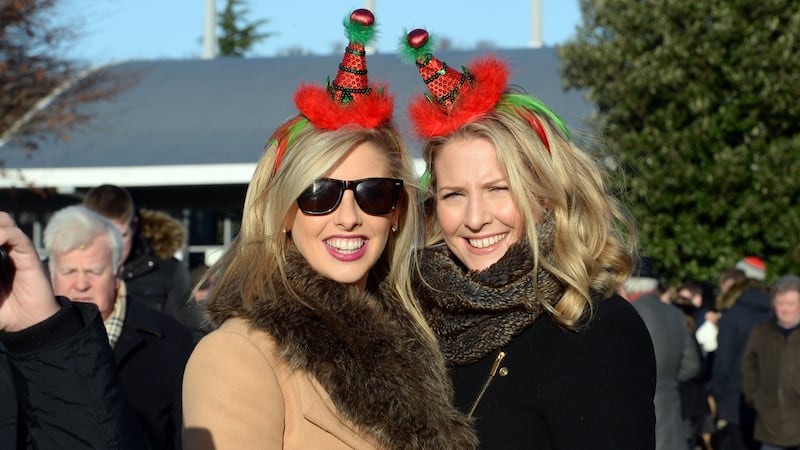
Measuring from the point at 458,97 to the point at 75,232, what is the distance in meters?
2.04

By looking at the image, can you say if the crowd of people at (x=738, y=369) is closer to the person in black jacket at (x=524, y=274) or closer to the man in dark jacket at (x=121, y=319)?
the man in dark jacket at (x=121, y=319)

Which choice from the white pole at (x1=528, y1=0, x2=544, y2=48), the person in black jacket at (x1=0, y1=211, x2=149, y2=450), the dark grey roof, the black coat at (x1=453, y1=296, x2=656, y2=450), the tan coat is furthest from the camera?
the white pole at (x1=528, y1=0, x2=544, y2=48)

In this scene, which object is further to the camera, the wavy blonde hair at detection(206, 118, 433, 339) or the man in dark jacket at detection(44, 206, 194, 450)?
the man in dark jacket at detection(44, 206, 194, 450)

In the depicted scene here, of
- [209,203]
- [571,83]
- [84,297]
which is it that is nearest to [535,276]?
[84,297]

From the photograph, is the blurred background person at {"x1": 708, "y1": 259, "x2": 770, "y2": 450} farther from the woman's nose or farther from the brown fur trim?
the woman's nose

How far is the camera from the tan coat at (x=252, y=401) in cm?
252

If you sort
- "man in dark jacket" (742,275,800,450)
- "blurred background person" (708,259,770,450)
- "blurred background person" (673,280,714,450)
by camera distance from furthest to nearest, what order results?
"blurred background person" (708,259,770,450)
"blurred background person" (673,280,714,450)
"man in dark jacket" (742,275,800,450)

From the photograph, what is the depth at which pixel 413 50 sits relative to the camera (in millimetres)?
3461

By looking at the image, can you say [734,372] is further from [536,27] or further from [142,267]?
[536,27]

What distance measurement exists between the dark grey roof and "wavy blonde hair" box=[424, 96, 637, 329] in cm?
1247

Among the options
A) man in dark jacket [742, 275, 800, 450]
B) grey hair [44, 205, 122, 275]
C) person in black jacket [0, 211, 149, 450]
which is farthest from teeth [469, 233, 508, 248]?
man in dark jacket [742, 275, 800, 450]

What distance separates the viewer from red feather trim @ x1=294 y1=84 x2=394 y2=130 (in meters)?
3.09

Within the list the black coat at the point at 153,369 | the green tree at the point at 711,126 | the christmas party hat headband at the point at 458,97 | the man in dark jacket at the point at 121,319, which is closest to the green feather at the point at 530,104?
the christmas party hat headband at the point at 458,97

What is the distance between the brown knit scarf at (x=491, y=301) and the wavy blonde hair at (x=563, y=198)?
36mm
